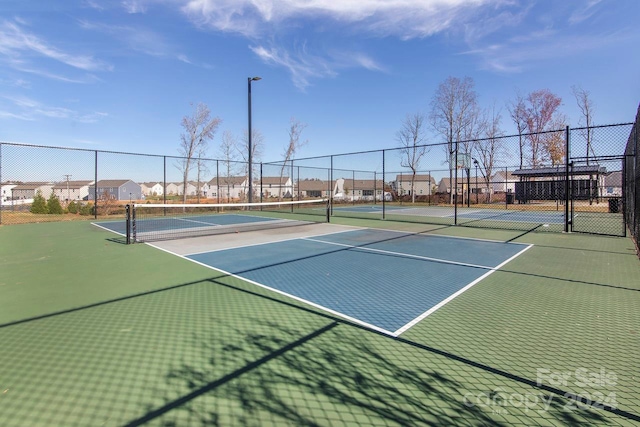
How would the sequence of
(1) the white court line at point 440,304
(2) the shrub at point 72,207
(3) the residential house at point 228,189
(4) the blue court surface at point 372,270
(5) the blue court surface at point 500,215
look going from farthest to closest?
1. (3) the residential house at point 228,189
2. (2) the shrub at point 72,207
3. (5) the blue court surface at point 500,215
4. (4) the blue court surface at point 372,270
5. (1) the white court line at point 440,304

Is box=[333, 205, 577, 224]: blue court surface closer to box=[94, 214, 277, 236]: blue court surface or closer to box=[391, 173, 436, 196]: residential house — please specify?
box=[391, 173, 436, 196]: residential house

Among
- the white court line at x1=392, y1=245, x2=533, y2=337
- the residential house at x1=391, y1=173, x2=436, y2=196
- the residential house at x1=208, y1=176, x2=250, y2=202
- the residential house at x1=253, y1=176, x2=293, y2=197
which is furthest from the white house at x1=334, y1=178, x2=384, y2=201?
the white court line at x1=392, y1=245, x2=533, y2=337

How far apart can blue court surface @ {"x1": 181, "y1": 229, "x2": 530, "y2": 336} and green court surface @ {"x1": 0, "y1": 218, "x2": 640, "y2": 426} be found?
269 mm

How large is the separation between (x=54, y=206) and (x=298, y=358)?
23019mm

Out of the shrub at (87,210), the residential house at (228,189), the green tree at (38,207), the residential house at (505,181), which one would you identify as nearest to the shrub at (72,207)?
the green tree at (38,207)

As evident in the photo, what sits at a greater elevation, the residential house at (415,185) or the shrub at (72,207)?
→ the residential house at (415,185)

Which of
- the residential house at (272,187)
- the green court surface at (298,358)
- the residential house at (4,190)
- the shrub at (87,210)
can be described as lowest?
the green court surface at (298,358)

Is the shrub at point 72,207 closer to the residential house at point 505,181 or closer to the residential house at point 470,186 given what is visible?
the residential house at point 470,186

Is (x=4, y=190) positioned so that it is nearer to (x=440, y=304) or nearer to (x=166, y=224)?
(x=166, y=224)

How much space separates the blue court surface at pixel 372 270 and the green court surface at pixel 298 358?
269 millimetres

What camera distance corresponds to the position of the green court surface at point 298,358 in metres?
2.18

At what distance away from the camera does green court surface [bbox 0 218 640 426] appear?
2.18 m

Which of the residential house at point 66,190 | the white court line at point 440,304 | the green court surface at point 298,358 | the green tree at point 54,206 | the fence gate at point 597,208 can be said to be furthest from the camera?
the residential house at point 66,190

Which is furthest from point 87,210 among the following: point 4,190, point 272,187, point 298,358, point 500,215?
point 500,215
